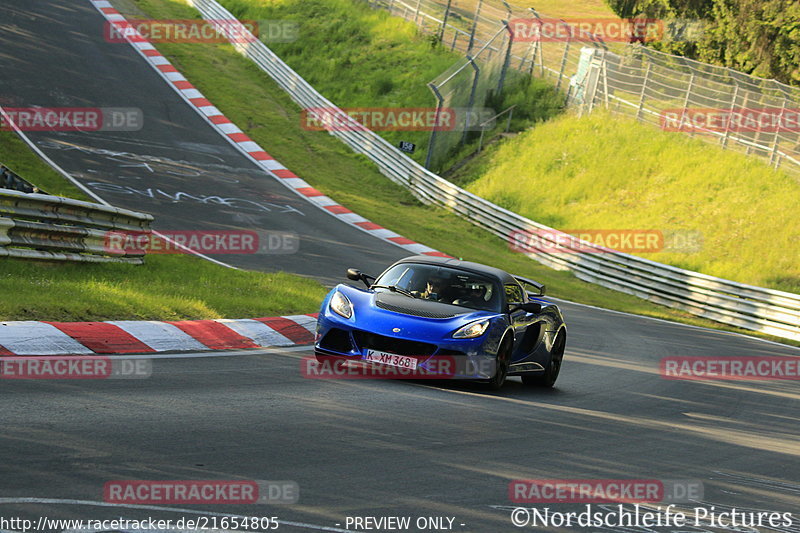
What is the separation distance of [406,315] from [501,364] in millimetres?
1198

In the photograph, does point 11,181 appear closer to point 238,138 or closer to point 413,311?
point 413,311

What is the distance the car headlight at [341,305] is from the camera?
9.80 m

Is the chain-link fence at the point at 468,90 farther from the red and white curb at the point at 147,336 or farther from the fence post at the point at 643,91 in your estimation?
the red and white curb at the point at 147,336

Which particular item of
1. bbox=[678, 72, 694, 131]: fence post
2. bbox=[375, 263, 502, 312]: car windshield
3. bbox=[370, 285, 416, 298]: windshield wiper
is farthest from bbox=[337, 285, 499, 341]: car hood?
bbox=[678, 72, 694, 131]: fence post

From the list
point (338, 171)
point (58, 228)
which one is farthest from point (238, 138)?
point (58, 228)

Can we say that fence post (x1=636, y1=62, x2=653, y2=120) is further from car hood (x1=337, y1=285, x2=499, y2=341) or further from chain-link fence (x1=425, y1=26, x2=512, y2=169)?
car hood (x1=337, y1=285, x2=499, y2=341)

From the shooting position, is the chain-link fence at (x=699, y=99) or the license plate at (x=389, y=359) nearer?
the license plate at (x=389, y=359)

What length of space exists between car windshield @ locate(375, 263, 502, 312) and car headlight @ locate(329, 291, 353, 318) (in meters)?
0.59

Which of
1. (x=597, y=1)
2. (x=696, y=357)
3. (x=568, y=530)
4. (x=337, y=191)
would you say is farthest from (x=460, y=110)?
(x=597, y=1)

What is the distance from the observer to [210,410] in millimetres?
7285

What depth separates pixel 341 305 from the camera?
998 cm

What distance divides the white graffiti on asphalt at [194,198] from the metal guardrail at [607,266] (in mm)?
7355

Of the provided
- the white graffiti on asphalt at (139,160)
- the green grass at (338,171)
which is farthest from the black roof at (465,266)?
the white graffiti on asphalt at (139,160)

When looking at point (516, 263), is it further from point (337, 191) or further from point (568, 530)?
point (568, 530)
